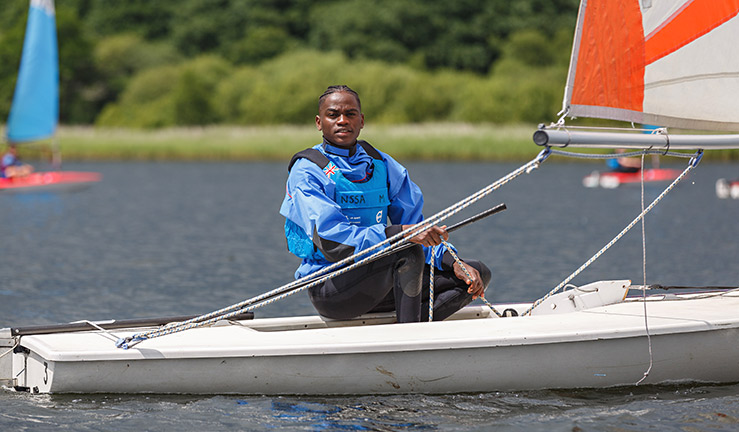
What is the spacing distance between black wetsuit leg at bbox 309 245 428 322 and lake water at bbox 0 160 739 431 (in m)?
0.45

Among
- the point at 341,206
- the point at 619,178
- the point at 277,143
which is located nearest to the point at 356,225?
the point at 341,206

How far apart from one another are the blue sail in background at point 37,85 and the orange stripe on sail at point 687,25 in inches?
780

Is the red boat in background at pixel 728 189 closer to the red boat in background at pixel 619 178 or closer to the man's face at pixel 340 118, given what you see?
the red boat in background at pixel 619 178

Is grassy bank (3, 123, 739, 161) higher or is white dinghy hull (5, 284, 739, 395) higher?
grassy bank (3, 123, 739, 161)

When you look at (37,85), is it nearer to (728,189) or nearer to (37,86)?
(37,86)

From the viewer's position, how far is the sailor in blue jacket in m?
4.59

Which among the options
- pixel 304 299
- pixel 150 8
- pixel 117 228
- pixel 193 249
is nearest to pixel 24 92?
pixel 117 228

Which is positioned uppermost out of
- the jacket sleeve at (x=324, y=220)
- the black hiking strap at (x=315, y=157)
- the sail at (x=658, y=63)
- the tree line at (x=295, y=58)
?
the tree line at (x=295, y=58)

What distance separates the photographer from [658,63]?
16.5 ft

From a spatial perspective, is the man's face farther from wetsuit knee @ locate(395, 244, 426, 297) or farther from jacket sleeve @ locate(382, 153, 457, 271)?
wetsuit knee @ locate(395, 244, 426, 297)

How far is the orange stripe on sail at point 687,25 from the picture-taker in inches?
197

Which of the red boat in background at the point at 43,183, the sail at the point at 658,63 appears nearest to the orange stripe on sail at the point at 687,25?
the sail at the point at 658,63

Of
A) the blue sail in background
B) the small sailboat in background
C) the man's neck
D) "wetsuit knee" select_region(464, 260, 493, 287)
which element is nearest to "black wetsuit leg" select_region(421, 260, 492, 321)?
"wetsuit knee" select_region(464, 260, 493, 287)

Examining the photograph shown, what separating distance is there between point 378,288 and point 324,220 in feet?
1.68
